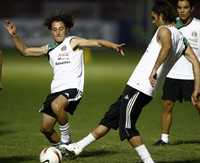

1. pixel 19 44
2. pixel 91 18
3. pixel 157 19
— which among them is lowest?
pixel 91 18

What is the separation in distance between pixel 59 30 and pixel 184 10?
2.29 meters

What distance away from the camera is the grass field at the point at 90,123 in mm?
11375

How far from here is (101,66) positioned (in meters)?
33.3

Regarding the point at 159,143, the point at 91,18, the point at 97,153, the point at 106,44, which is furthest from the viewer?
the point at 91,18

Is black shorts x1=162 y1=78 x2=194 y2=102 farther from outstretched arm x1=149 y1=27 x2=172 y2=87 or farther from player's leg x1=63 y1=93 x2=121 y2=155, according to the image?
outstretched arm x1=149 y1=27 x2=172 y2=87

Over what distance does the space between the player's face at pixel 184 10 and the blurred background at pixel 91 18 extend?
32025mm

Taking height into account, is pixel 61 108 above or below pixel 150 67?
below

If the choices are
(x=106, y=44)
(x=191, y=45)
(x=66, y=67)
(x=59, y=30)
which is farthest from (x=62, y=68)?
(x=191, y=45)

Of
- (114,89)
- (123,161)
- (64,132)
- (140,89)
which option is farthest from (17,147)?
(114,89)

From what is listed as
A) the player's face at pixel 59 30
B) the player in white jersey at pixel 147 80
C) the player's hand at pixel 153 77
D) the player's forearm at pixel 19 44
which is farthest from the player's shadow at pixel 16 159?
the player's hand at pixel 153 77

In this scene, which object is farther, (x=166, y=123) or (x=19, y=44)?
(x=166, y=123)

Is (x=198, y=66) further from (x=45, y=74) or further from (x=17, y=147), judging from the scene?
(x=45, y=74)

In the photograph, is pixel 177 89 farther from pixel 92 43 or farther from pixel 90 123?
pixel 90 123

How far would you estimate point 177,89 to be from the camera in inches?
504
